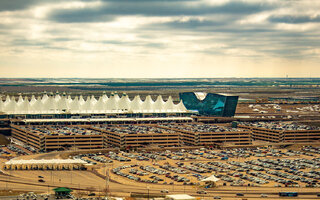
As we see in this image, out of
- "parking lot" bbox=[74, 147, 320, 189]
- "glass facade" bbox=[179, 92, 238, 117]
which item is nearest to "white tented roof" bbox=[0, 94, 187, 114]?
"glass facade" bbox=[179, 92, 238, 117]

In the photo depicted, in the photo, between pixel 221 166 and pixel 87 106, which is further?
pixel 87 106

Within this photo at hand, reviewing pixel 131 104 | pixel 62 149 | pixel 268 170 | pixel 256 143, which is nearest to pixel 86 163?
pixel 62 149

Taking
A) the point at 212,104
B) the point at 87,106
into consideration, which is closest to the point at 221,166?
the point at 212,104

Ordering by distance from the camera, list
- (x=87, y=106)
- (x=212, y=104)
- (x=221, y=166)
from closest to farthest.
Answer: (x=221, y=166) → (x=87, y=106) → (x=212, y=104)

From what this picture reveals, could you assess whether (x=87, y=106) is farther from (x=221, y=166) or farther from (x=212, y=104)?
(x=221, y=166)

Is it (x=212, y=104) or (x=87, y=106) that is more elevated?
(x=212, y=104)

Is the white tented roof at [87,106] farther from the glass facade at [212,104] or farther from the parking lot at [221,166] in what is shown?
the parking lot at [221,166]

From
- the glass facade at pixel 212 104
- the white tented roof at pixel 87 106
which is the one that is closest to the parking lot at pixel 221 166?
the glass facade at pixel 212 104

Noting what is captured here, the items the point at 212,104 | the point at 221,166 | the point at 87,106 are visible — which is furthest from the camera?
the point at 212,104

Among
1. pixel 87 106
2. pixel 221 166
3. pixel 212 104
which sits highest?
pixel 212 104

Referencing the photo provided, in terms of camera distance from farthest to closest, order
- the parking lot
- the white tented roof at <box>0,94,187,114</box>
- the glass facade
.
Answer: the glass facade < the white tented roof at <box>0,94,187,114</box> < the parking lot

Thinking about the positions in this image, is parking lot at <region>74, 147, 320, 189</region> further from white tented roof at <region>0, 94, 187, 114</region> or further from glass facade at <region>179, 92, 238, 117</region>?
white tented roof at <region>0, 94, 187, 114</region>
